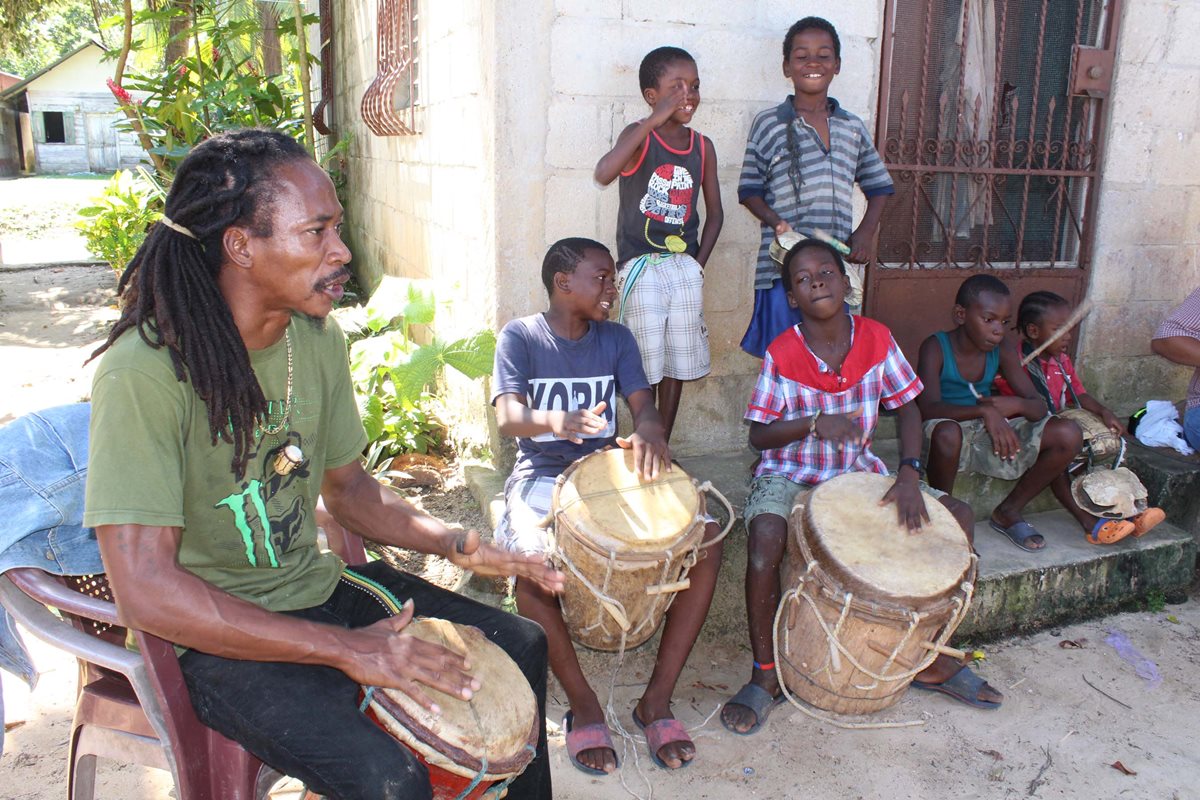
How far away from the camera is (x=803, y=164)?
3.71 meters

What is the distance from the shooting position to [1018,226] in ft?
15.1

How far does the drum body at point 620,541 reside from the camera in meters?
2.59

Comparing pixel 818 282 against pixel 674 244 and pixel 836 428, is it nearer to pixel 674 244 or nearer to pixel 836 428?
pixel 836 428

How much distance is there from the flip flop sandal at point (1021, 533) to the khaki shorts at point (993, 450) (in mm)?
193

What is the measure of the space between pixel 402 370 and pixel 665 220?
1229 mm

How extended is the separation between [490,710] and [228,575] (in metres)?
0.61

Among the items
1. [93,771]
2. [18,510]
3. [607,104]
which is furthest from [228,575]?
[607,104]

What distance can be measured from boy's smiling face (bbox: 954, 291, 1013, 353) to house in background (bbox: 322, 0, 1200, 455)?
753 mm

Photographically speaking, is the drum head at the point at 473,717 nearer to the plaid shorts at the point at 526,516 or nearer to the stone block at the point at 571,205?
the plaid shorts at the point at 526,516

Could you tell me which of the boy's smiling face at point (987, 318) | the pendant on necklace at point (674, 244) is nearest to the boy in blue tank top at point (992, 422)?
the boy's smiling face at point (987, 318)

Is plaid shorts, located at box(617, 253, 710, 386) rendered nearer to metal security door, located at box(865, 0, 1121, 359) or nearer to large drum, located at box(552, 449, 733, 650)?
large drum, located at box(552, 449, 733, 650)

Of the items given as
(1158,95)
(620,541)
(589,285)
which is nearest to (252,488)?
(620,541)

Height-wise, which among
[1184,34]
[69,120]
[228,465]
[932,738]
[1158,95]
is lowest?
[932,738]

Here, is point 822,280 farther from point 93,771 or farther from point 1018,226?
point 93,771
